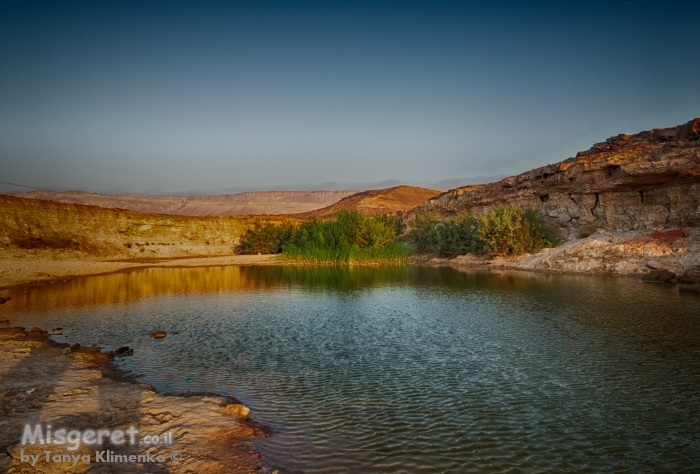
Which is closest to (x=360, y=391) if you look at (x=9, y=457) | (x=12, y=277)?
(x=9, y=457)

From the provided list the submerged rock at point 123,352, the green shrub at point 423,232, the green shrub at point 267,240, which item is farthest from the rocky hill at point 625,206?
the green shrub at point 267,240

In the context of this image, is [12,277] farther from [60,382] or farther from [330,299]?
[60,382]

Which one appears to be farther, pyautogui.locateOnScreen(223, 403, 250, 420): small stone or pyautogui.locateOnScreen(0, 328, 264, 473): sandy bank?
pyautogui.locateOnScreen(223, 403, 250, 420): small stone

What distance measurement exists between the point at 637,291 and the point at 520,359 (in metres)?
Result: 12.6

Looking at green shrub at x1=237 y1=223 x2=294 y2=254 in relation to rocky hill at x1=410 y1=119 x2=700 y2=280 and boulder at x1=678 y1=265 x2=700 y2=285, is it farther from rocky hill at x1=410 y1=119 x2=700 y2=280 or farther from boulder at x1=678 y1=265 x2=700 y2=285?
boulder at x1=678 y1=265 x2=700 y2=285

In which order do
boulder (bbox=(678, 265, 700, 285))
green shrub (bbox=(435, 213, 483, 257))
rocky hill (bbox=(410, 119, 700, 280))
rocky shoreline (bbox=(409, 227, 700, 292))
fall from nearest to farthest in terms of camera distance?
boulder (bbox=(678, 265, 700, 285)) < rocky shoreline (bbox=(409, 227, 700, 292)) < rocky hill (bbox=(410, 119, 700, 280)) < green shrub (bbox=(435, 213, 483, 257))

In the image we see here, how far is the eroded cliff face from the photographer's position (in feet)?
95.3

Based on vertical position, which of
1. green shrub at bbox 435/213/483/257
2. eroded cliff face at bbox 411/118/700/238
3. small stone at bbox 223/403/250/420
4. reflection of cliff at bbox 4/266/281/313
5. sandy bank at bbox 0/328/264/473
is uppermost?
eroded cliff face at bbox 411/118/700/238

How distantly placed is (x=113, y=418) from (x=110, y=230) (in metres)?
51.0

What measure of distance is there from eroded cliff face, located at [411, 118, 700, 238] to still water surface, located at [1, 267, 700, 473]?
14.0m

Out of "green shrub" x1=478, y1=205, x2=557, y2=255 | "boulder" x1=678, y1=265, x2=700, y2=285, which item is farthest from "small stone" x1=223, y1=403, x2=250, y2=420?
"green shrub" x1=478, y1=205, x2=557, y2=255

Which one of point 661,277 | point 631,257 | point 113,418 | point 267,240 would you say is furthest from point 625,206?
point 267,240

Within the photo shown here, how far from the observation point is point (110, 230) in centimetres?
5100

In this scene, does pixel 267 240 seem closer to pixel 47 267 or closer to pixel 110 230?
pixel 110 230
